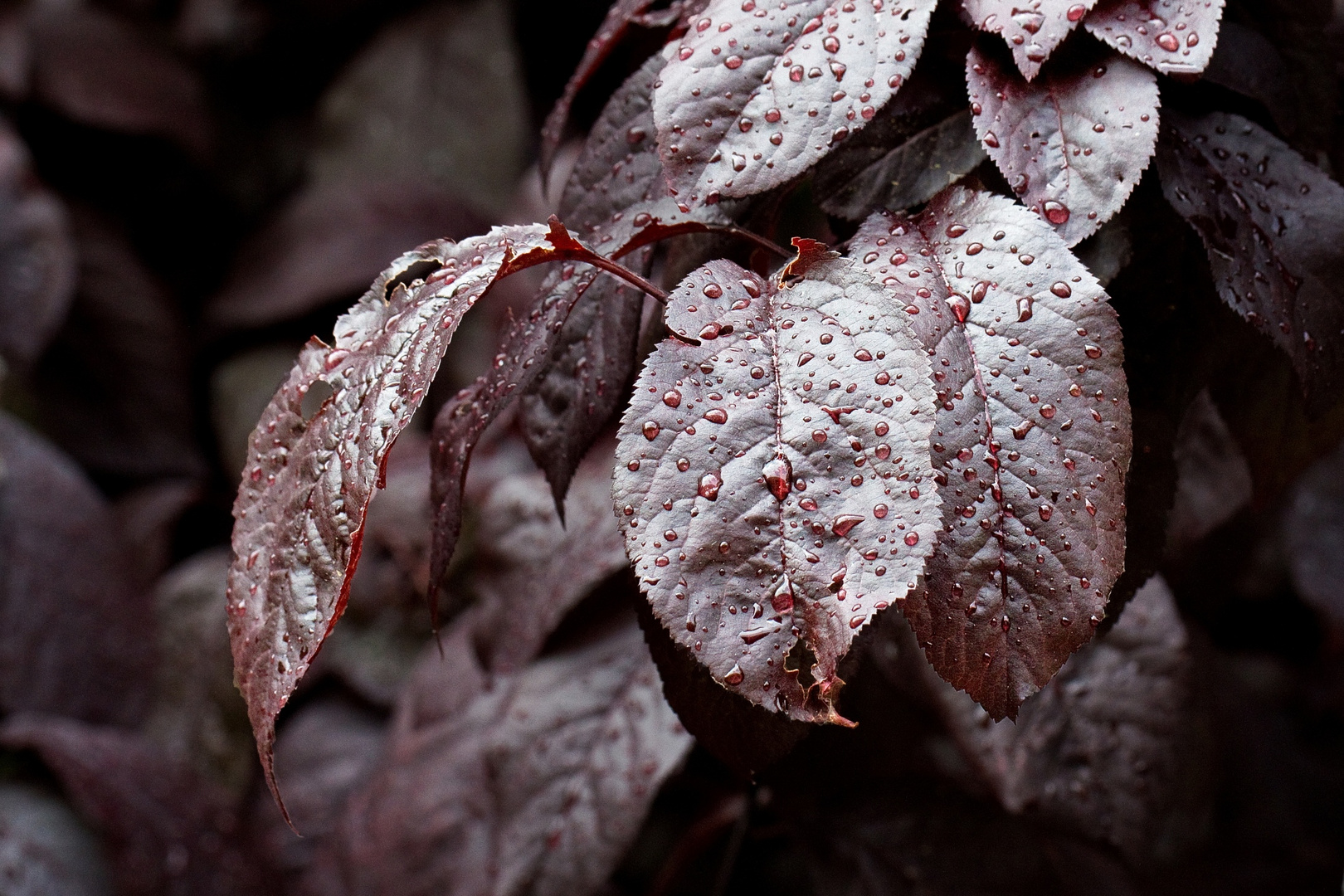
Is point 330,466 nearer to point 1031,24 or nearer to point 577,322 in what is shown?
point 577,322

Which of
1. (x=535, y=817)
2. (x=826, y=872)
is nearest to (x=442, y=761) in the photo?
(x=535, y=817)

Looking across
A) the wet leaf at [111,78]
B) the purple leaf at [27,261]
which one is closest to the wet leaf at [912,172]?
the purple leaf at [27,261]

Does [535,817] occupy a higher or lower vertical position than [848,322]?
lower

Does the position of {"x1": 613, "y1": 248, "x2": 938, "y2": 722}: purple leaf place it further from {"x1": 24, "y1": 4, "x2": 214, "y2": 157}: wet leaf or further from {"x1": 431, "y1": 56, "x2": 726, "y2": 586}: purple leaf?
{"x1": 24, "y1": 4, "x2": 214, "y2": 157}: wet leaf

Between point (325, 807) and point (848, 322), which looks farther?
point (325, 807)

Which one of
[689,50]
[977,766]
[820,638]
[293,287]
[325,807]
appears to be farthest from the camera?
[293,287]

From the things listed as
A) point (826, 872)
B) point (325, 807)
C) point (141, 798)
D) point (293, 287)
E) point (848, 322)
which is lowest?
point (325, 807)

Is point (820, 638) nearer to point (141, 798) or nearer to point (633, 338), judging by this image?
point (633, 338)

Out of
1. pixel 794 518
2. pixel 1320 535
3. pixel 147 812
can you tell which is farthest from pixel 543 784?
pixel 1320 535
